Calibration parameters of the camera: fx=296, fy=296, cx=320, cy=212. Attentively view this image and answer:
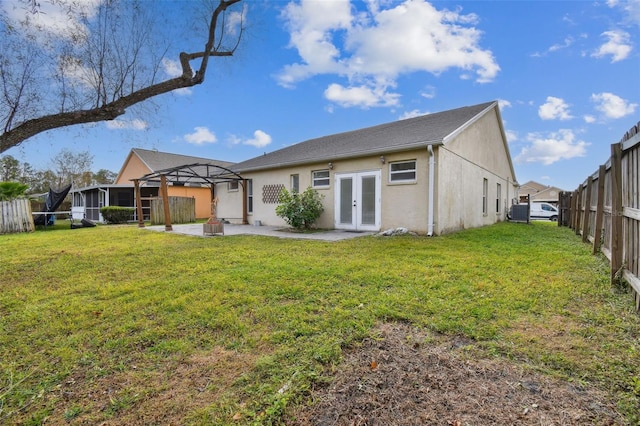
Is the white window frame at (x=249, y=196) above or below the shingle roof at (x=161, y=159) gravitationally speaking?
below

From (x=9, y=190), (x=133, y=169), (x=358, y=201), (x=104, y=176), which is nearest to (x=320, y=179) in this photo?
(x=358, y=201)

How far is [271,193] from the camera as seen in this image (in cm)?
1328

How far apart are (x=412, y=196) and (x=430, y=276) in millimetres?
5120

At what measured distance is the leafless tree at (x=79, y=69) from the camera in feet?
15.5

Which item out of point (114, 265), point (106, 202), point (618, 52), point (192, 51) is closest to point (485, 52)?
point (618, 52)

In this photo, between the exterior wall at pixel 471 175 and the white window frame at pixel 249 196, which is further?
the white window frame at pixel 249 196

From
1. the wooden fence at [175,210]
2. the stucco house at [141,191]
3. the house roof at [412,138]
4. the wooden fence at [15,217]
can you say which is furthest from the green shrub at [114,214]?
the house roof at [412,138]

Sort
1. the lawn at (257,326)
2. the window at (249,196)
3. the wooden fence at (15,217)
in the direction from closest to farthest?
the lawn at (257,326)
the wooden fence at (15,217)
the window at (249,196)

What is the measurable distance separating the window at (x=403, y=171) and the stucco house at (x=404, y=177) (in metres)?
0.03

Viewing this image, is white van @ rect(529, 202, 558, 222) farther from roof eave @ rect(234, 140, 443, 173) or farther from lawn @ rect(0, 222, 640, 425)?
lawn @ rect(0, 222, 640, 425)

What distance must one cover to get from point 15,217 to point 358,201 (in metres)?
14.7

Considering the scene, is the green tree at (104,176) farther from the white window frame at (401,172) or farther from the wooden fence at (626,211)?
the wooden fence at (626,211)

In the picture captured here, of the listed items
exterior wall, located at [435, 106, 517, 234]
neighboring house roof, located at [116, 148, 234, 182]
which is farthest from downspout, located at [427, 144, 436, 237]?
neighboring house roof, located at [116, 148, 234, 182]

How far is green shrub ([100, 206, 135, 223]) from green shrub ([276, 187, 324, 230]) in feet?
37.3
